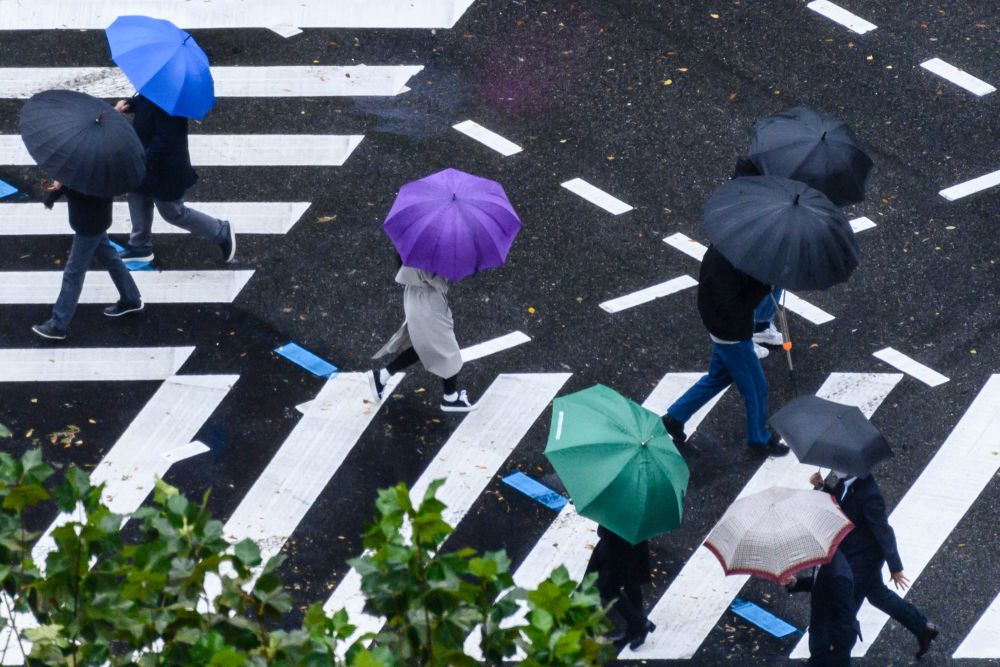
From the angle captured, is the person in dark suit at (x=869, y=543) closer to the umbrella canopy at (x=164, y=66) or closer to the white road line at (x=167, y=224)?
the umbrella canopy at (x=164, y=66)

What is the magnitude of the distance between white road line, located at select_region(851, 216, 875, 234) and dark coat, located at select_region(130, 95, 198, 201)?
17.0 feet

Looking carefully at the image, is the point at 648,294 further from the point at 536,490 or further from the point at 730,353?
the point at 536,490

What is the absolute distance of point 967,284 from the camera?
11.7 meters

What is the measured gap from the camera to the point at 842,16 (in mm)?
14820

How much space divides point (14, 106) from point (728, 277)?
6969mm

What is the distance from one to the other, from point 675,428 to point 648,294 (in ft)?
5.32

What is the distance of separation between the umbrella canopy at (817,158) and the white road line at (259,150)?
3853mm

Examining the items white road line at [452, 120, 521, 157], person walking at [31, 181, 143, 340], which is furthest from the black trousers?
white road line at [452, 120, 521, 157]

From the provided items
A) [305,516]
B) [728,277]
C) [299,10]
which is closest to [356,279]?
[305,516]

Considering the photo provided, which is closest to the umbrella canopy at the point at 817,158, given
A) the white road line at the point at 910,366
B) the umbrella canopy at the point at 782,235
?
the umbrella canopy at the point at 782,235

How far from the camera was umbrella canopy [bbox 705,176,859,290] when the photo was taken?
9.20 meters

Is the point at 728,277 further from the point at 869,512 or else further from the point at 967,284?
the point at 967,284

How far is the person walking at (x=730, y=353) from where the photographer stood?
9555 millimetres

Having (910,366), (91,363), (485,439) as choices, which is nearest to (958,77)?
(910,366)
